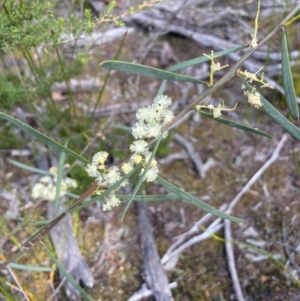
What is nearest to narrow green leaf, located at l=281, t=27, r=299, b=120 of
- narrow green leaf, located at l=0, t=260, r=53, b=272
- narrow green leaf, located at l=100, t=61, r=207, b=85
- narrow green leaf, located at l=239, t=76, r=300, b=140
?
narrow green leaf, located at l=239, t=76, r=300, b=140

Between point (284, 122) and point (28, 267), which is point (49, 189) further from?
point (284, 122)

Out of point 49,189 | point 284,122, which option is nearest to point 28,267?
point 49,189

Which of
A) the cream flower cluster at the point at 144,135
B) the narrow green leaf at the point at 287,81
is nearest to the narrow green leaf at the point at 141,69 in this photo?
the cream flower cluster at the point at 144,135

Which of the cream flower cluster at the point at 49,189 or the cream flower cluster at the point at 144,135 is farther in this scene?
the cream flower cluster at the point at 49,189

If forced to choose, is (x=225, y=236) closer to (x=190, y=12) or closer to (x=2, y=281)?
→ (x=2, y=281)

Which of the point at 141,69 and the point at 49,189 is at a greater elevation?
the point at 141,69

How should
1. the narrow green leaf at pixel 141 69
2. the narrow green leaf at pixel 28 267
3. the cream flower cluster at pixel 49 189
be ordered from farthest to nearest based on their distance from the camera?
the cream flower cluster at pixel 49 189 < the narrow green leaf at pixel 28 267 < the narrow green leaf at pixel 141 69

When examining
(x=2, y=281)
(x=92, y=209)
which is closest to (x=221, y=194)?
(x=92, y=209)

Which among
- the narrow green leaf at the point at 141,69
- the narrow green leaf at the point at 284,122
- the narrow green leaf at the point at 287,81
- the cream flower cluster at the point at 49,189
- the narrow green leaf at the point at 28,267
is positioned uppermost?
the narrow green leaf at the point at 141,69

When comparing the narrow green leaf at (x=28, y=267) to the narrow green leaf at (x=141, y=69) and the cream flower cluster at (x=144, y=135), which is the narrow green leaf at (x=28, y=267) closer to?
the cream flower cluster at (x=144, y=135)

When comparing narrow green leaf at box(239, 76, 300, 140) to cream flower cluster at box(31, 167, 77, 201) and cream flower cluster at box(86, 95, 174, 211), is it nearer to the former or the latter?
cream flower cluster at box(86, 95, 174, 211)

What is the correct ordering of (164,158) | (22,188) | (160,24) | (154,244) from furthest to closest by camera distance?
1. (160,24)
2. (164,158)
3. (22,188)
4. (154,244)
